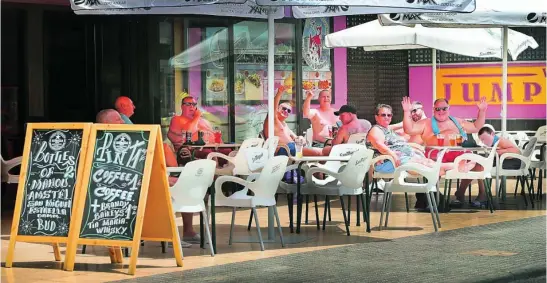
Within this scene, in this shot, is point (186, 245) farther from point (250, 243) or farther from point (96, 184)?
point (96, 184)

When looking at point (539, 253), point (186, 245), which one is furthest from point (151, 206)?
point (539, 253)

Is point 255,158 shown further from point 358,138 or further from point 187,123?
point 358,138

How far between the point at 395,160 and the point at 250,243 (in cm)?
294

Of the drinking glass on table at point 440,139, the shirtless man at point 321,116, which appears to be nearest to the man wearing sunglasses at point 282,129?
the shirtless man at point 321,116

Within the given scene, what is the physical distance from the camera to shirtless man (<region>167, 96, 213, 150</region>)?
54.4ft

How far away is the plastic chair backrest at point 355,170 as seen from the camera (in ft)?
42.1

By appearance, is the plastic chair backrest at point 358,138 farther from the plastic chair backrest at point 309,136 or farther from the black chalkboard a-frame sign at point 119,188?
the black chalkboard a-frame sign at point 119,188

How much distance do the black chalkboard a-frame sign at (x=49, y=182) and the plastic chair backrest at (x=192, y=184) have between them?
0.97m

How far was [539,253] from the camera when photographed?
11.4 metres

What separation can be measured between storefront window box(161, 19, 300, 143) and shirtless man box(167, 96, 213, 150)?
123 cm

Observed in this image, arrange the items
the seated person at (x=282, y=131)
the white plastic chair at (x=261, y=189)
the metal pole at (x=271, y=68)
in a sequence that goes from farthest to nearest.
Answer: the seated person at (x=282, y=131)
the metal pole at (x=271, y=68)
the white plastic chair at (x=261, y=189)

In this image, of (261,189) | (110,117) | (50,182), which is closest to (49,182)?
(50,182)

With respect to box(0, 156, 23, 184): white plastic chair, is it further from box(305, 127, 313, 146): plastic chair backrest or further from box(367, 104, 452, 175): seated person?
box(305, 127, 313, 146): plastic chair backrest

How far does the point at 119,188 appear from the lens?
1042 cm
